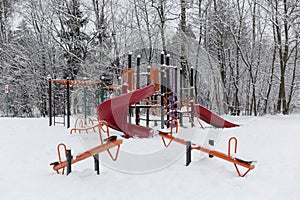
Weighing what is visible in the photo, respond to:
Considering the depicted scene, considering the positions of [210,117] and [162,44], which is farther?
[162,44]

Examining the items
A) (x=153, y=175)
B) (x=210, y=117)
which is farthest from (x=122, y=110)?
(x=210, y=117)

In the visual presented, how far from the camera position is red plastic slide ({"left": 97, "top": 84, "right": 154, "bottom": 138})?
6.84 meters

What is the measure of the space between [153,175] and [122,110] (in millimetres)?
3003

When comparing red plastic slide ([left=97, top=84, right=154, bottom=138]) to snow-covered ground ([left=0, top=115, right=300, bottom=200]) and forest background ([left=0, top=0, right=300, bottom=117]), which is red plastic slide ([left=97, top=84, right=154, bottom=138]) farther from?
forest background ([left=0, top=0, right=300, bottom=117])

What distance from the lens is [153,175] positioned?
14.5ft

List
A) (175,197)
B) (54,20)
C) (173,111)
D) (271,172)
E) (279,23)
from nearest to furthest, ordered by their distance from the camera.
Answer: (175,197), (271,172), (173,111), (279,23), (54,20)

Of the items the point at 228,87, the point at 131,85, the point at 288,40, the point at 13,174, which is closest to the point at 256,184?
the point at 13,174

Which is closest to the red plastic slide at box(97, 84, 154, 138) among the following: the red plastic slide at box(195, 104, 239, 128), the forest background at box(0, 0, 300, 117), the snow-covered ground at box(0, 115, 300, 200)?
the snow-covered ground at box(0, 115, 300, 200)

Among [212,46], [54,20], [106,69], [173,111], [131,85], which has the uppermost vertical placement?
[54,20]

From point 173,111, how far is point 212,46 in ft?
33.7

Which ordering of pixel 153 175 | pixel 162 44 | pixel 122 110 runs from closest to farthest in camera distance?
pixel 153 175 → pixel 122 110 → pixel 162 44

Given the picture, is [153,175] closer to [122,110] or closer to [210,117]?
[122,110]

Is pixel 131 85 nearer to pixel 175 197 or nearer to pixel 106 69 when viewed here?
pixel 175 197

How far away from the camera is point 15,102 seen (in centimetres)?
2192
